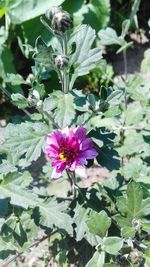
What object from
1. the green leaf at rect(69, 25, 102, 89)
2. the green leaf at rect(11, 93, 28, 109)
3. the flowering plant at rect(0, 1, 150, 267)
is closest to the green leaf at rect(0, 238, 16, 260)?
the flowering plant at rect(0, 1, 150, 267)

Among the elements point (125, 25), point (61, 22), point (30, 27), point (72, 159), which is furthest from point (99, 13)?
point (61, 22)

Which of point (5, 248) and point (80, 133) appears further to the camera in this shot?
point (5, 248)

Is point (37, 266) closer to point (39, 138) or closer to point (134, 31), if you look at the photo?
point (39, 138)

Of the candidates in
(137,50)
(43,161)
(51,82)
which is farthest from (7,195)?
(137,50)

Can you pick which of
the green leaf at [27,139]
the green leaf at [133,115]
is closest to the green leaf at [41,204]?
the green leaf at [27,139]

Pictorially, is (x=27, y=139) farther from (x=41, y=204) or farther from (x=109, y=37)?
(x=109, y=37)

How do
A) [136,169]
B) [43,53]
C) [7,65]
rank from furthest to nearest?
[7,65]
[136,169]
[43,53]

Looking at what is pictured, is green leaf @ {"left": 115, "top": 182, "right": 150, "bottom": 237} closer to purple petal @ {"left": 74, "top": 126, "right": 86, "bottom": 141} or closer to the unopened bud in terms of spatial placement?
the unopened bud
